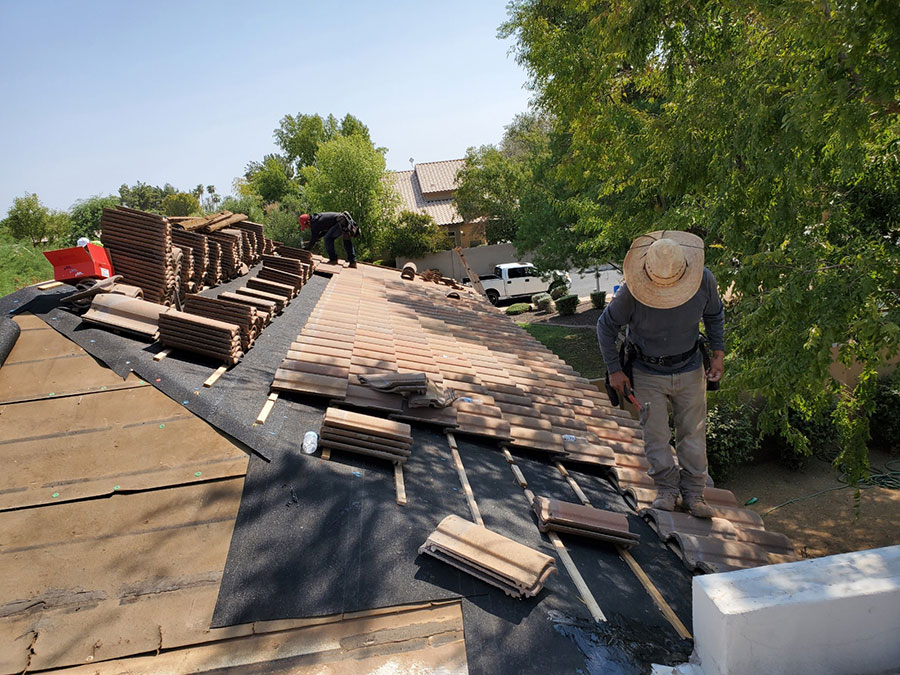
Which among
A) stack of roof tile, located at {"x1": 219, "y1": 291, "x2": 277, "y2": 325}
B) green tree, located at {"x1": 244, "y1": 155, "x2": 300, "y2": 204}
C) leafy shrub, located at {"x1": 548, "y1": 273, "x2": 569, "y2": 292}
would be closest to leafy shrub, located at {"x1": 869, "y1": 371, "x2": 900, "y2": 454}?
stack of roof tile, located at {"x1": 219, "y1": 291, "x2": 277, "y2": 325}

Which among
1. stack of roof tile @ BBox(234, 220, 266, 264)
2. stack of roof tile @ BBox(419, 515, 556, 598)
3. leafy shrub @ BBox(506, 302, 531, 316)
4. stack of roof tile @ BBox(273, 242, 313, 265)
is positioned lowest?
leafy shrub @ BBox(506, 302, 531, 316)

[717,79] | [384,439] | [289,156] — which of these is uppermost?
[289,156]

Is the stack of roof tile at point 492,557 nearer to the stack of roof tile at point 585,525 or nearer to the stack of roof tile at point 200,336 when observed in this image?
the stack of roof tile at point 585,525

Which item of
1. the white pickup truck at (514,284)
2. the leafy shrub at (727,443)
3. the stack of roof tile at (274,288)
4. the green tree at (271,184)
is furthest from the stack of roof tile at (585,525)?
the green tree at (271,184)

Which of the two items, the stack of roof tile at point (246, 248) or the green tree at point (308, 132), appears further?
the green tree at point (308, 132)

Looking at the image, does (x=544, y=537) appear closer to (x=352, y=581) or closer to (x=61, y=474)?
(x=352, y=581)

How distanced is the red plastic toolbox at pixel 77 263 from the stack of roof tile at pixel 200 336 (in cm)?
223

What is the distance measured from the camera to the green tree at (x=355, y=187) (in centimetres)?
3675

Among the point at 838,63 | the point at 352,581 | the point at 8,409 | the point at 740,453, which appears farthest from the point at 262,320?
the point at 740,453

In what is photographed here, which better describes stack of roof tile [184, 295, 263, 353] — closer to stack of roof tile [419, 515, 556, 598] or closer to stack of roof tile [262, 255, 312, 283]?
stack of roof tile [419, 515, 556, 598]

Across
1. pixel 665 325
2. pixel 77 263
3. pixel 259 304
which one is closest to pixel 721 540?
pixel 665 325

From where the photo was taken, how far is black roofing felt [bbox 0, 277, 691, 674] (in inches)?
109

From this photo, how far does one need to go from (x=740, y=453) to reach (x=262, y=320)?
378 inches

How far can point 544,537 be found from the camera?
3.67m
